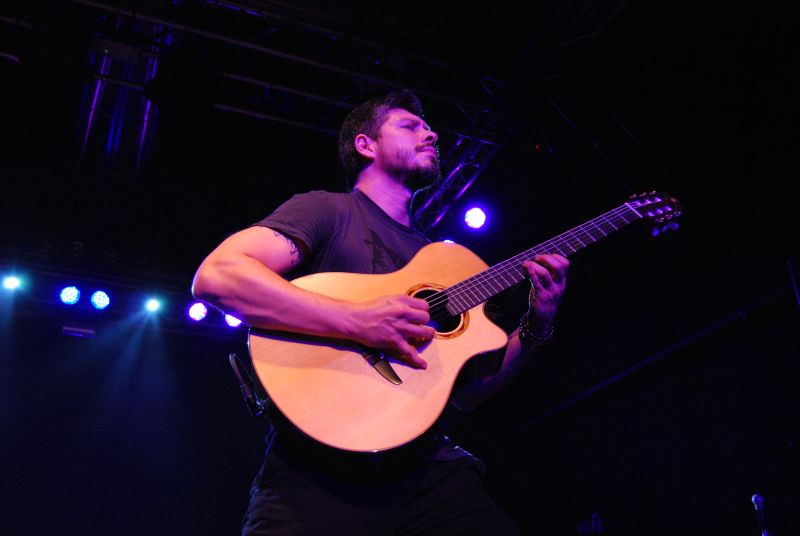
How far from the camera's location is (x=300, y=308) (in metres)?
2.06

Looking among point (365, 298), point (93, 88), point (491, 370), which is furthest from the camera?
point (93, 88)

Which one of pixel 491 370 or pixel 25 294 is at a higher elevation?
pixel 25 294

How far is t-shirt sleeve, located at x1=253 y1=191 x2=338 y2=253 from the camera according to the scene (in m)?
2.34

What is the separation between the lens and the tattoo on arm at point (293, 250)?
91.7 inches

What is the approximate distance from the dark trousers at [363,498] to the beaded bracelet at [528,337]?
0.71 m

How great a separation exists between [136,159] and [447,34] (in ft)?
13.4

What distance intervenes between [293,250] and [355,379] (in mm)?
596

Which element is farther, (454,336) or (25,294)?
(25,294)

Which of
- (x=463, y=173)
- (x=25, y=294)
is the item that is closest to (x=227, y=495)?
(x=25, y=294)

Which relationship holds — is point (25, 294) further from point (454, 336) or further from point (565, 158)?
point (454, 336)

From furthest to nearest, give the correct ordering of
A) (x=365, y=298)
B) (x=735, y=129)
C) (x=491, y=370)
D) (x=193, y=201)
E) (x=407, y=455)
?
(x=193, y=201)
(x=735, y=129)
(x=491, y=370)
(x=365, y=298)
(x=407, y=455)

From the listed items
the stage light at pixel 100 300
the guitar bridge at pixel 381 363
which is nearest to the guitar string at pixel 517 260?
the guitar bridge at pixel 381 363

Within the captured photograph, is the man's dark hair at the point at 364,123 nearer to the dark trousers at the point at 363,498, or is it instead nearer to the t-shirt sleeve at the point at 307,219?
the t-shirt sleeve at the point at 307,219

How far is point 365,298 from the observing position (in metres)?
2.26
